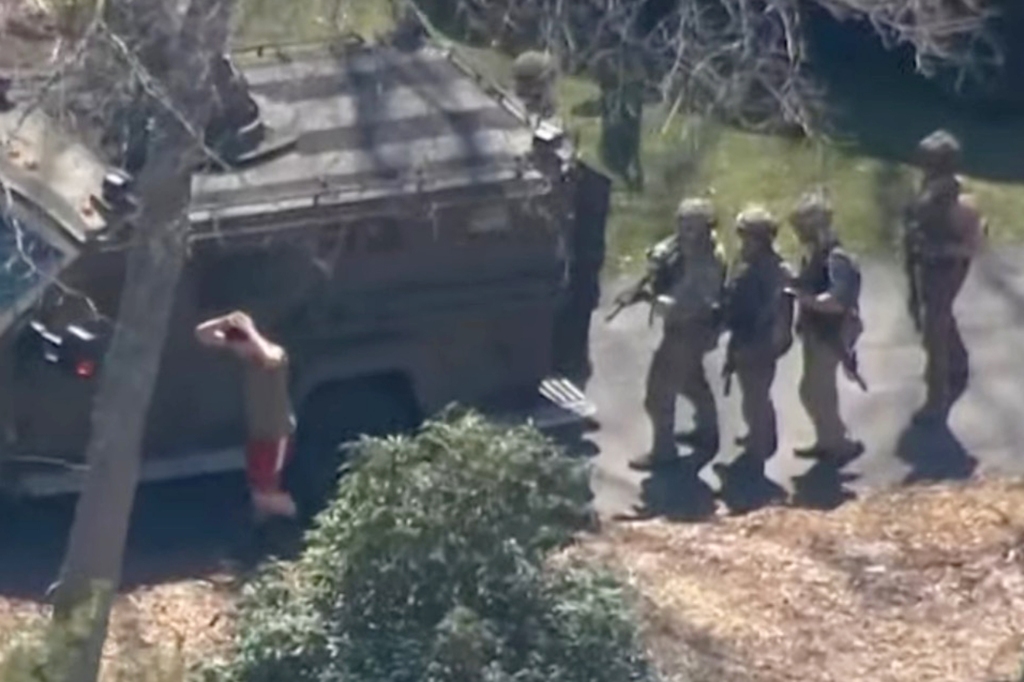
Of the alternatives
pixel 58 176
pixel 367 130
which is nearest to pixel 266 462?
pixel 58 176

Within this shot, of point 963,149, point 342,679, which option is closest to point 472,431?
point 342,679

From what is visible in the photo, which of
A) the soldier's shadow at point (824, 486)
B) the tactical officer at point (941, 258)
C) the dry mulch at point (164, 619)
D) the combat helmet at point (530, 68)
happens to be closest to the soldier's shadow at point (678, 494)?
the soldier's shadow at point (824, 486)

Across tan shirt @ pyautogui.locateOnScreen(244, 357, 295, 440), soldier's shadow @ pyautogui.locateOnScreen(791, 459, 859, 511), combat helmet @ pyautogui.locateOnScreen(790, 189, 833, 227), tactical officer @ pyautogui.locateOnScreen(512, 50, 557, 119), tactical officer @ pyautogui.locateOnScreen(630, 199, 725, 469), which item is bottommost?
tan shirt @ pyautogui.locateOnScreen(244, 357, 295, 440)

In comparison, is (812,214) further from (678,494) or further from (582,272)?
(678,494)

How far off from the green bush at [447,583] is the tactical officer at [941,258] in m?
5.01

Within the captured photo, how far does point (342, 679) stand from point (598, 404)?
218 inches

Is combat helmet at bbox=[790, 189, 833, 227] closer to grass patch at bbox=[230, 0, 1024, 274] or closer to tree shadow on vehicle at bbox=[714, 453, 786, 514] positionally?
tree shadow on vehicle at bbox=[714, 453, 786, 514]

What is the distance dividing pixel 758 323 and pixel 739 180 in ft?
12.2

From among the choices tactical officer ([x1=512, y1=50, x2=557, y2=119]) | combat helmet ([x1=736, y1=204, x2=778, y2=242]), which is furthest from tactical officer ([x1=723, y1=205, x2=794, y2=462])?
tactical officer ([x1=512, y1=50, x2=557, y2=119])

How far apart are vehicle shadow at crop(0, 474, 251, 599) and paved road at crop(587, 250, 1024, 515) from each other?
154 cm

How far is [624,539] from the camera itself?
13109mm

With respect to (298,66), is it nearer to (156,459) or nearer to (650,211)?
(156,459)

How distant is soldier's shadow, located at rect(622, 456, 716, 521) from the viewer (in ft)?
44.9

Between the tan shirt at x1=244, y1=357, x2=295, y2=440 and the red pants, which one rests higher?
the tan shirt at x1=244, y1=357, x2=295, y2=440
